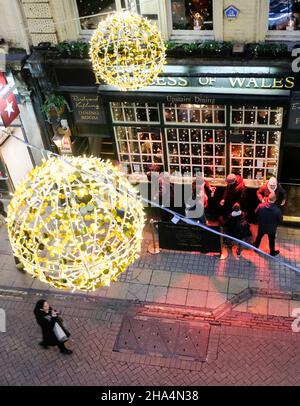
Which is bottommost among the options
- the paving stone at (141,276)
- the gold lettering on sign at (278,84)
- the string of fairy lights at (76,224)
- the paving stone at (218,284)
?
the paving stone at (218,284)

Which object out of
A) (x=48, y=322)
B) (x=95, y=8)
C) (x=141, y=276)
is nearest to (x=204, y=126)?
(x=95, y=8)

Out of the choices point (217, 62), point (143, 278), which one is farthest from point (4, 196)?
point (217, 62)

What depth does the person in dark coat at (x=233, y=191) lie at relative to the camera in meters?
12.3

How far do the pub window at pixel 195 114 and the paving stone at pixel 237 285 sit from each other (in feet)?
12.3

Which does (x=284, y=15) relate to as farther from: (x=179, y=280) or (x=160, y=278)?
(x=160, y=278)

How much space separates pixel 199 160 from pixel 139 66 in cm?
437

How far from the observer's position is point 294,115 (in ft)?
37.5

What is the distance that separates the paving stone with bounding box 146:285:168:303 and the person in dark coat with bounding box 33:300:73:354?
2.13m

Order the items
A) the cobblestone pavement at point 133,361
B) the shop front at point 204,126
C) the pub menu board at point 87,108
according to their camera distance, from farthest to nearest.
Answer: the pub menu board at point 87,108 < the shop front at point 204,126 < the cobblestone pavement at point 133,361

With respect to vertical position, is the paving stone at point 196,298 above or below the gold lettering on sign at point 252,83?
below

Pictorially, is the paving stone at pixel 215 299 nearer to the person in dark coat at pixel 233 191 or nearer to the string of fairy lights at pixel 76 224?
the person in dark coat at pixel 233 191

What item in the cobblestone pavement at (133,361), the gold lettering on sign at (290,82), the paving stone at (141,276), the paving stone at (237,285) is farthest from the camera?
the paving stone at (141,276)

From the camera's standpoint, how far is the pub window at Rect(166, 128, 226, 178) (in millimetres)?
12766

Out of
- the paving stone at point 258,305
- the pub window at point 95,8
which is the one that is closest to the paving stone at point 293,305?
the paving stone at point 258,305
